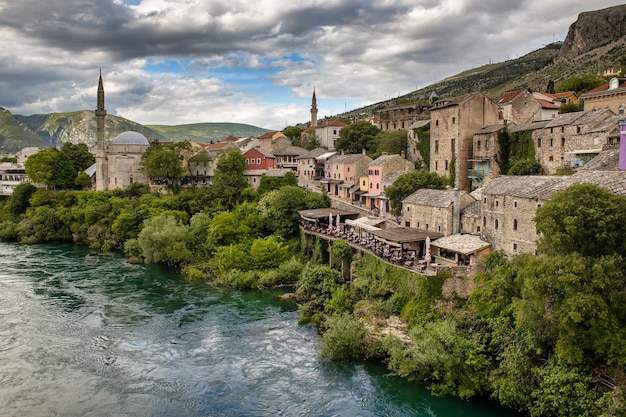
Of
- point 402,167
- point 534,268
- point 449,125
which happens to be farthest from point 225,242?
point 534,268

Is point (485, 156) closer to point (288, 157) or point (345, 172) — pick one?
point (345, 172)

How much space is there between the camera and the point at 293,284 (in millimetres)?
38594

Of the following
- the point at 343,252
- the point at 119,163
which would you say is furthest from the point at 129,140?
the point at 343,252

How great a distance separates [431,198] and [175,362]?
19380 millimetres

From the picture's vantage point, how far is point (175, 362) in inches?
1008

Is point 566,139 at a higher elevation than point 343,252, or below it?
higher

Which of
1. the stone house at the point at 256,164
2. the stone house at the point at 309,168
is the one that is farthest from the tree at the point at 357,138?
the stone house at the point at 256,164

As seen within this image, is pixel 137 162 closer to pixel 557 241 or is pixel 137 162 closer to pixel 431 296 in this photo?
pixel 431 296

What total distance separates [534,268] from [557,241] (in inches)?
53.7

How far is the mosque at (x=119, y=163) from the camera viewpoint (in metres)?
69.1

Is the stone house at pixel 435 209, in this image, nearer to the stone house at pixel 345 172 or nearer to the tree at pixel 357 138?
the stone house at pixel 345 172

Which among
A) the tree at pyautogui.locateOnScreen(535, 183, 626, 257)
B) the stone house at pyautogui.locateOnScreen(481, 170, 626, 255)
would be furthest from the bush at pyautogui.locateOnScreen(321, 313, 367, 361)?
the tree at pyautogui.locateOnScreen(535, 183, 626, 257)

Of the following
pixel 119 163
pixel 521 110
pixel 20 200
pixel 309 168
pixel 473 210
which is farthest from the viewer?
pixel 119 163

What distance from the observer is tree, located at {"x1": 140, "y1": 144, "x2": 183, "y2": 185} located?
211 ft
